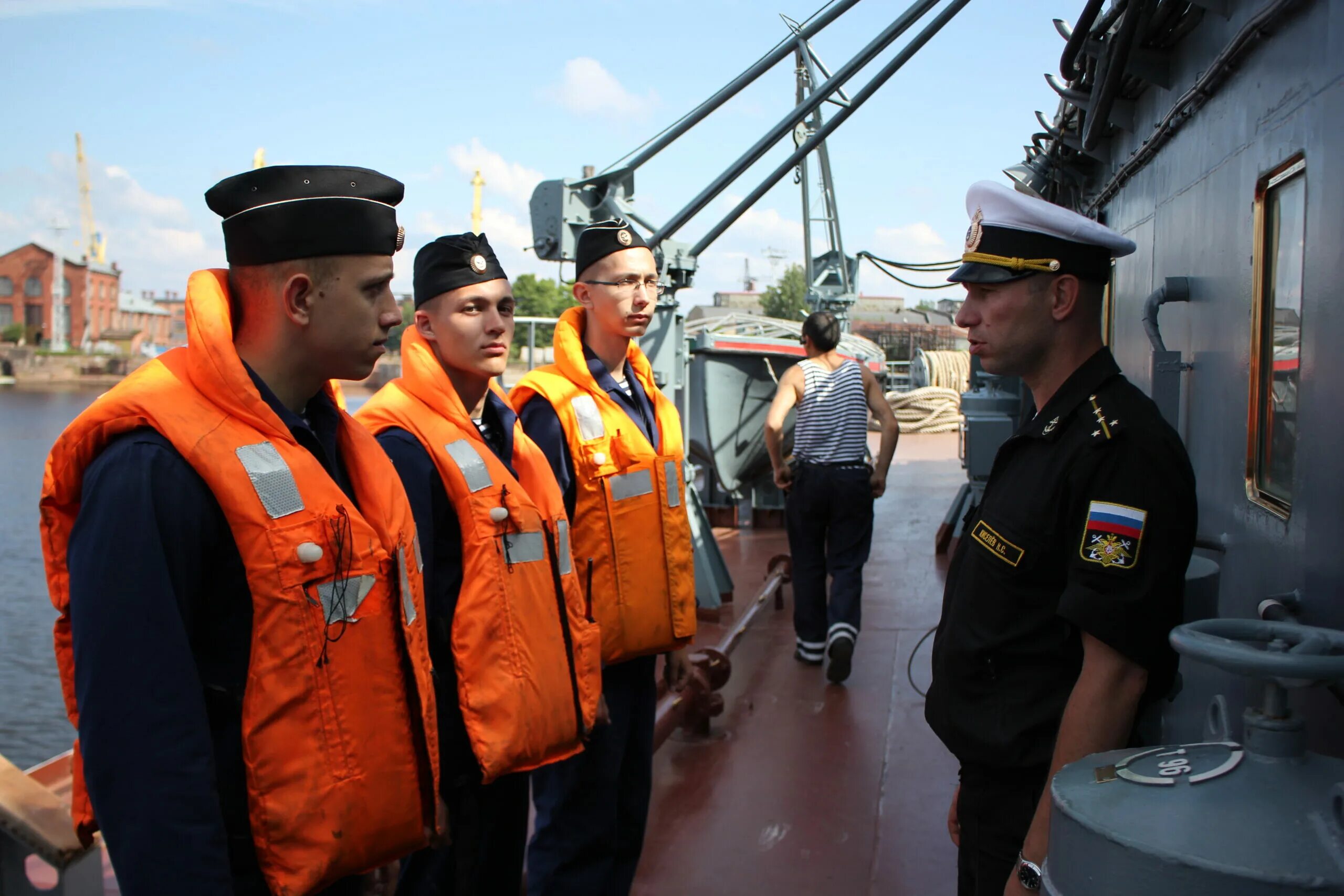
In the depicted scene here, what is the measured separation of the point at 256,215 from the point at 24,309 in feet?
224

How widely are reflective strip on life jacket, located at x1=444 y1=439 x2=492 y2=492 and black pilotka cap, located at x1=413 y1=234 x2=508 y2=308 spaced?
44 centimetres

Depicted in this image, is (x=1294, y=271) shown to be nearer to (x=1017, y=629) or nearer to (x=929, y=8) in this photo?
(x=1017, y=629)

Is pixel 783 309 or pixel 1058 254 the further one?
pixel 783 309

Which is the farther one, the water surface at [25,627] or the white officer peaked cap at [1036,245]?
the water surface at [25,627]

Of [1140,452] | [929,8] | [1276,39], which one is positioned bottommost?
[1140,452]

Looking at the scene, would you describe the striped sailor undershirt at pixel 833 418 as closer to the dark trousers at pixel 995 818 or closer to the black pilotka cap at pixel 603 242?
the black pilotka cap at pixel 603 242

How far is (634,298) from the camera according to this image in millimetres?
3146

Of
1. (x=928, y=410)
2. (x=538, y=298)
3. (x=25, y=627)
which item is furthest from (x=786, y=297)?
(x=25, y=627)

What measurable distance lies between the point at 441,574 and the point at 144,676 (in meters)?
0.94

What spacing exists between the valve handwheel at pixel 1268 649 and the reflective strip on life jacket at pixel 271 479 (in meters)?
1.22

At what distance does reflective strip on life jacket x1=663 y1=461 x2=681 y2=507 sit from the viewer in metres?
3.09

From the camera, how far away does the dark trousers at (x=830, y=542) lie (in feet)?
18.0

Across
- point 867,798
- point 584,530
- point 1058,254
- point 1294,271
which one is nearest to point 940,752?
point 867,798

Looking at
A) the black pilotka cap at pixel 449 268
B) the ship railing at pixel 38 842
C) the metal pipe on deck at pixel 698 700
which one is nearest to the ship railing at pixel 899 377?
the metal pipe on deck at pixel 698 700
